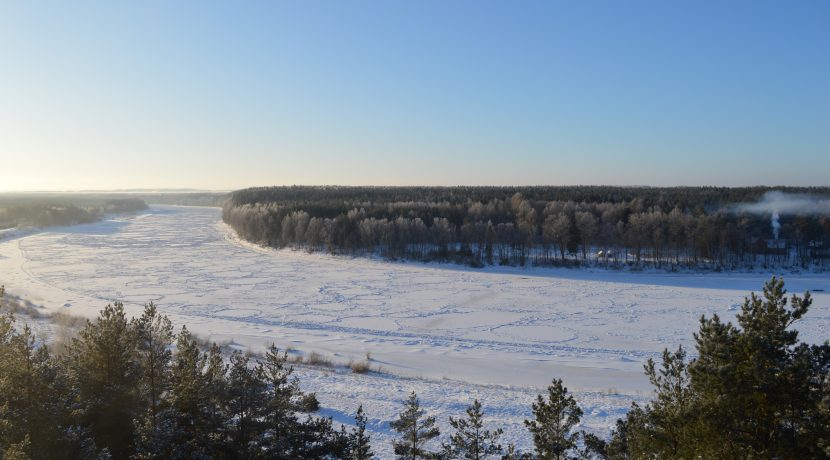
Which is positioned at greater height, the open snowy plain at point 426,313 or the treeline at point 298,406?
the treeline at point 298,406

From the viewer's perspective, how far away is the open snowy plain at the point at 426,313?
54.1 ft

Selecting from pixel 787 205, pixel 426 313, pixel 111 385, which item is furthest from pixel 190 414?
pixel 787 205

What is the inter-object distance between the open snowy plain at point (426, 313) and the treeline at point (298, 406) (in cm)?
450

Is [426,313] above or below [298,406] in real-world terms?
below

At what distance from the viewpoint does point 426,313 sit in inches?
1197

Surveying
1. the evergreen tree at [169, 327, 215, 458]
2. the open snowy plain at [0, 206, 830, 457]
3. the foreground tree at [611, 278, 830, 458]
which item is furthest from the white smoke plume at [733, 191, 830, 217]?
the evergreen tree at [169, 327, 215, 458]

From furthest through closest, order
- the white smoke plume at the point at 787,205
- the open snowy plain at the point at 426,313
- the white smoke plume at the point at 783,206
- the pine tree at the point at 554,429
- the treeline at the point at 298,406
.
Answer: the white smoke plume at the point at 787,205, the white smoke plume at the point at 783,206, the open snowy plain at the point at 426,313, the pine tree at the point at 554,429, the treeline at the point at 298,406

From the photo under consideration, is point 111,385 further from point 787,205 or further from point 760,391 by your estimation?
point 787,205

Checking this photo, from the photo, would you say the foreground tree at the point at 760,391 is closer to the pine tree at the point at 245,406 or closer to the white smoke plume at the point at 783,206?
the pine tree at the point at 245,406

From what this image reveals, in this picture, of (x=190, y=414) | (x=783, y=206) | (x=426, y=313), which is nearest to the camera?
(x=190, y=414)

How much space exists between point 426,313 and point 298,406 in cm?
2276

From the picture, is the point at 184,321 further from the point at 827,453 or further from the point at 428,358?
the point at 827,453

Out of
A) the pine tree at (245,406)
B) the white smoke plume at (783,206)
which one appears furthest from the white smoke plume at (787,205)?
the pine tree at (245,406)

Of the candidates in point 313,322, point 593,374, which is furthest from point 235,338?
point 593,374
